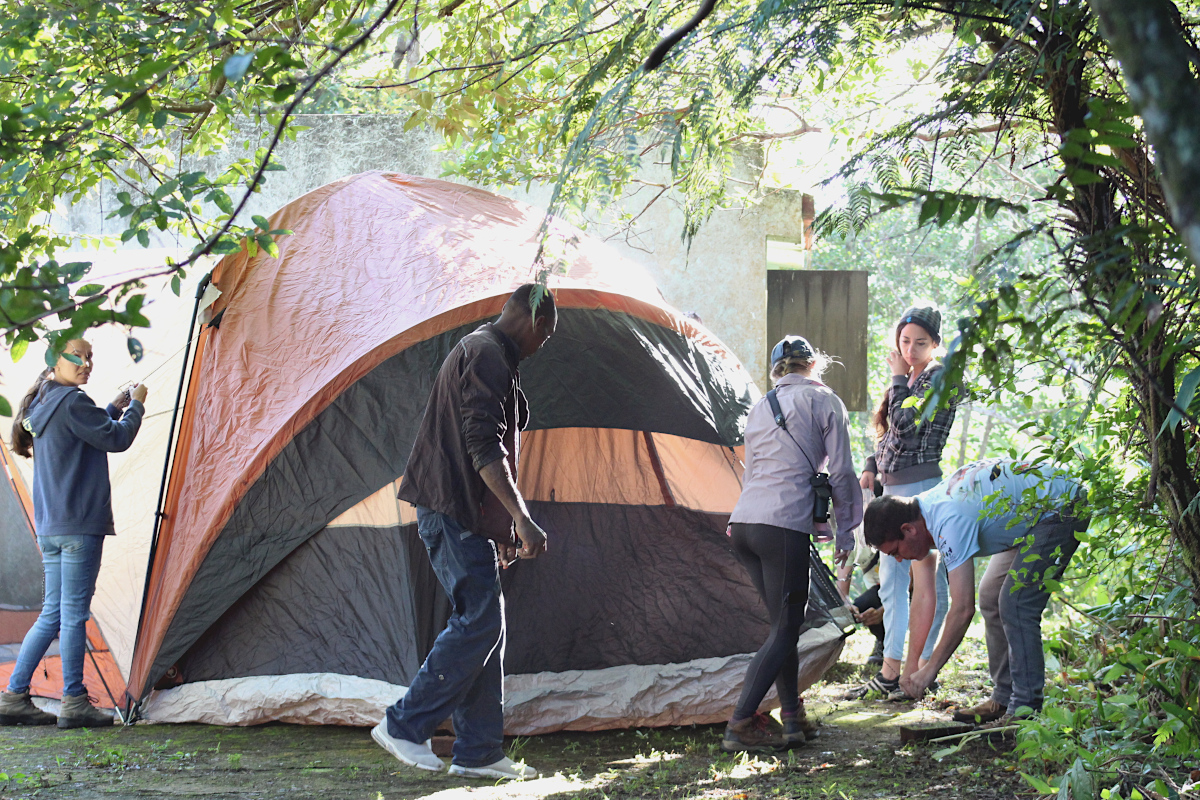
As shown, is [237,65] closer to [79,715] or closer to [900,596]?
[79,715]

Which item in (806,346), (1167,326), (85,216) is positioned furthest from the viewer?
(85,216)

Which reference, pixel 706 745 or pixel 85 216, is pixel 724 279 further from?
pixel 85 216

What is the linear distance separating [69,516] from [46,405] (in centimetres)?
45

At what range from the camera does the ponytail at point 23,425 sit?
4.04 metres

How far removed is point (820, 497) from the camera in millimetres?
3438

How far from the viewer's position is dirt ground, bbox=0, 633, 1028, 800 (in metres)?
2.88

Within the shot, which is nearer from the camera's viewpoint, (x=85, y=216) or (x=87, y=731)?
(x=87, y=731)

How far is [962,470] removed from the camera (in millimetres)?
3426

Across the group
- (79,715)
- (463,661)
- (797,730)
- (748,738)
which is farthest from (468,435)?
(79,715)

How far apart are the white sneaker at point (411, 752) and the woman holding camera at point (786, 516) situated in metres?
0.99

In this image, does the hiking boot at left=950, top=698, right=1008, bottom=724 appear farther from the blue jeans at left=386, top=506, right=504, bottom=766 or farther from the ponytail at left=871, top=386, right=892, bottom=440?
the blue jeans at left=386, top=506, right=504, bottom=766

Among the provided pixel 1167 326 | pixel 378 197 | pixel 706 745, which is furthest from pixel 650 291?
pixel 1167 326

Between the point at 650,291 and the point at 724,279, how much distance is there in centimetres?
258

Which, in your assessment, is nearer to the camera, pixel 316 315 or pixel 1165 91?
pixel 1165 91
